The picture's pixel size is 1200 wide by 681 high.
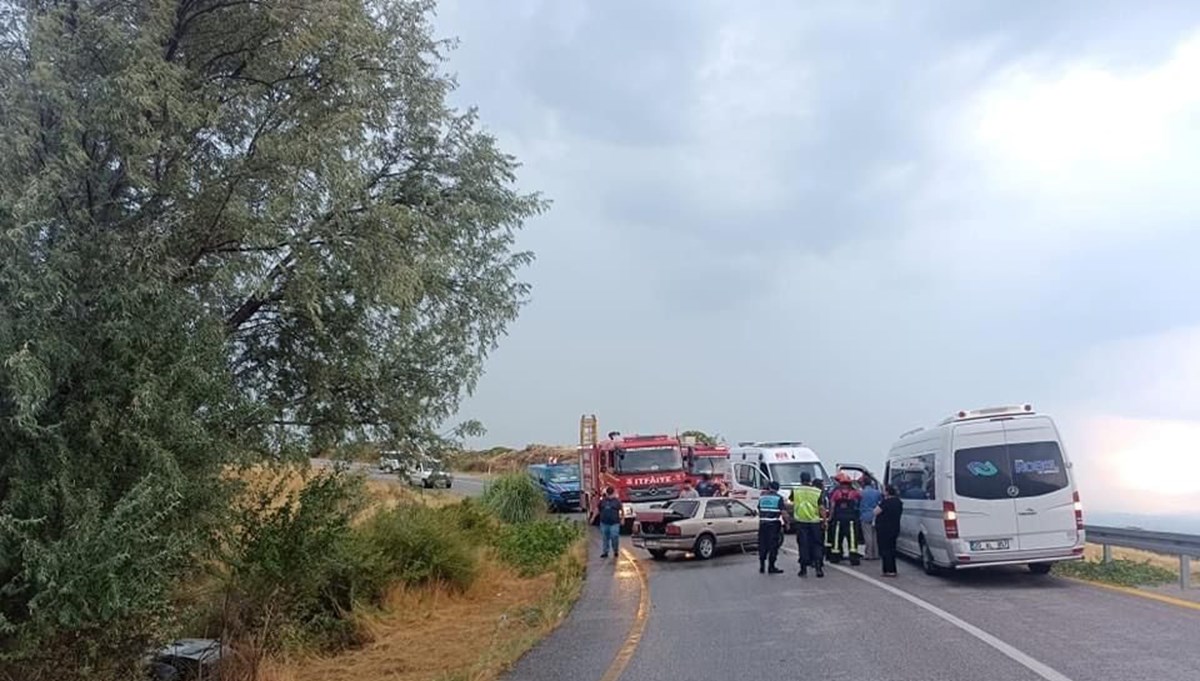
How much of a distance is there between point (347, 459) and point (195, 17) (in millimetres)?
5380

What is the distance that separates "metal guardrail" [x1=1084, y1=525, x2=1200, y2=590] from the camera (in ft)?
46.6

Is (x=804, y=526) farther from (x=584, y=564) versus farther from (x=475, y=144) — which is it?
(x=475, y=144)

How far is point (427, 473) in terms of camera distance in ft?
43.9

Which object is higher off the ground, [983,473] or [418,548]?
[983,473]

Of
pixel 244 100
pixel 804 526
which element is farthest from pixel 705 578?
pixel 244 100

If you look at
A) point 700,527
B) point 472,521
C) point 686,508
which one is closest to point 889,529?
point 700,527

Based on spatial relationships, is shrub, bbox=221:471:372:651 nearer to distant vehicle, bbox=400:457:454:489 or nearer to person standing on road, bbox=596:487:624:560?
distant vehicle, bbox=400:457:454:489

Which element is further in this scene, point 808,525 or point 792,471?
point 792,471

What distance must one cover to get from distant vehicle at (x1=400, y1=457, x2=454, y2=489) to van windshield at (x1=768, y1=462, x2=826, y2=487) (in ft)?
51.4

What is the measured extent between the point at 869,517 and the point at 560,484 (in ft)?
74.8

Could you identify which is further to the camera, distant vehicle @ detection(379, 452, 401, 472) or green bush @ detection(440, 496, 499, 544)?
green bush @ detection(440, 496, 499, 544)

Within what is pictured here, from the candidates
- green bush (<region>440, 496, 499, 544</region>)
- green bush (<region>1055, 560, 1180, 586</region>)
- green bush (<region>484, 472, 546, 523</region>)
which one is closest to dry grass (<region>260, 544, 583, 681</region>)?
green bush (<region>440, 496, 499, 544</region>)

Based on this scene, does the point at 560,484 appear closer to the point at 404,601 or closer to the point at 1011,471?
the point at 404,601

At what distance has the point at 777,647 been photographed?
1035 cm
